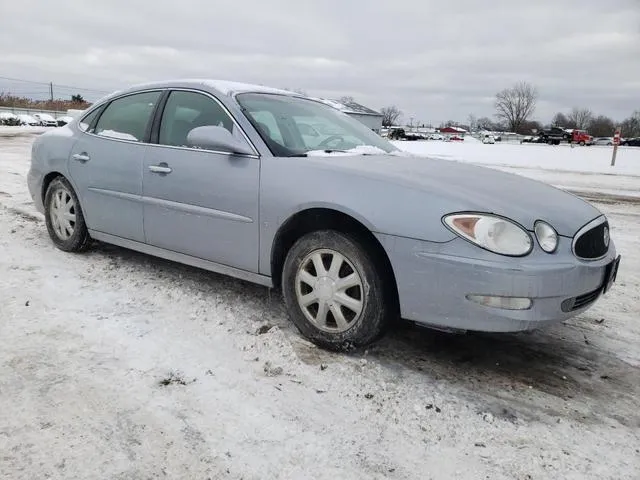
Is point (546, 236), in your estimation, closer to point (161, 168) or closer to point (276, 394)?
point (276, 394)

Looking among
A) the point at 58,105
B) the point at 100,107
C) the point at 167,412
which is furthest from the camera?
the point at 58,105

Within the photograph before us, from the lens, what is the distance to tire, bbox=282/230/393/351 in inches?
111

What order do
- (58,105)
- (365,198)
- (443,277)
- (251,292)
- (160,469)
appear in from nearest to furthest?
(160,469)
(443,277)
(365,198)
(251,292)
(58,105)

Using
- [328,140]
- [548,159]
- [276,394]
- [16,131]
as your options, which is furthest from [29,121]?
[276,394]

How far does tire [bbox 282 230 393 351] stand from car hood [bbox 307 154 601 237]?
44cm

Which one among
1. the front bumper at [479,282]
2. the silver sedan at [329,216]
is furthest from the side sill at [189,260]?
the front bumper at [479,282]

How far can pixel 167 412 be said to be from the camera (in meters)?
2.38

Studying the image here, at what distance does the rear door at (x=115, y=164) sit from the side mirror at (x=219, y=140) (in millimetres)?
796

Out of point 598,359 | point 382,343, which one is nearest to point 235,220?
point 382,343

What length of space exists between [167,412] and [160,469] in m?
0.38

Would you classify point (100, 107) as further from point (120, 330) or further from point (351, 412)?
point (351, 412)

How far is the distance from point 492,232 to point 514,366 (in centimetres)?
88

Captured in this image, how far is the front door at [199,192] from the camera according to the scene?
329 centimetres

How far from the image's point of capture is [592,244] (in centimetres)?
283
